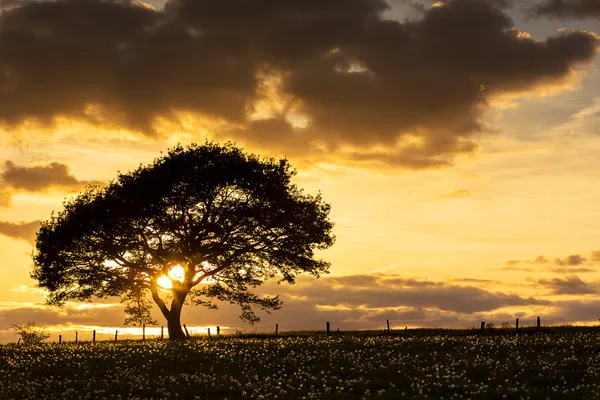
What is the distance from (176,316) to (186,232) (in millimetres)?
8099

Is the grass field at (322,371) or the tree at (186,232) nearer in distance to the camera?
the grass field at (322,371)

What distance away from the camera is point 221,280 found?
64.7 meters

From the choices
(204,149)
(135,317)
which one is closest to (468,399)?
(204,149)

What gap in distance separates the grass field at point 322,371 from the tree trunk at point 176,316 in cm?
1313

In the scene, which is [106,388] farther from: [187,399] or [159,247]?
[159,247]

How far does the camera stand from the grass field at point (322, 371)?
32094 millimetres

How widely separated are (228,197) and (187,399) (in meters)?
31.2

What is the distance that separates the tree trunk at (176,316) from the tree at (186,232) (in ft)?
0.30

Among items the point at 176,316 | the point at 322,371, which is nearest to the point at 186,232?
the point at 176,316

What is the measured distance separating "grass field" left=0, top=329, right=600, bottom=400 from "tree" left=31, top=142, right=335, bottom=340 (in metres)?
13.8

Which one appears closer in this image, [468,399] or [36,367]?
[468,399]

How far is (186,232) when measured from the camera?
203ft

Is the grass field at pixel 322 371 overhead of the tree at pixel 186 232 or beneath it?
beneath

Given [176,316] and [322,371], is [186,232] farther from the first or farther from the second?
[322,371]
